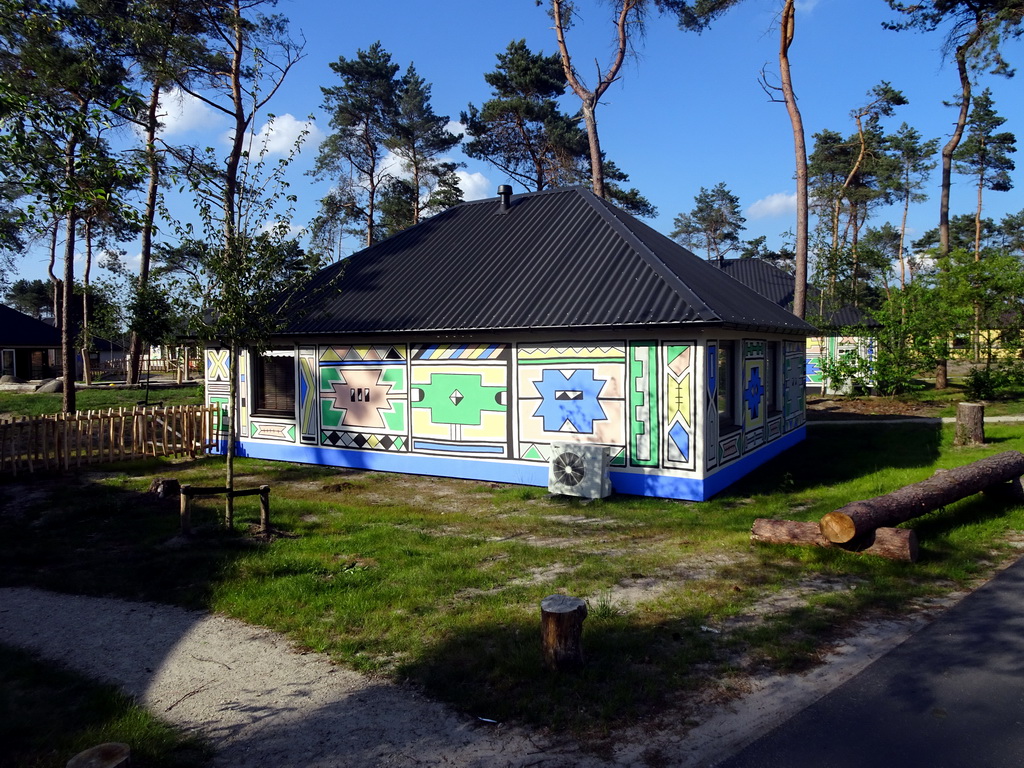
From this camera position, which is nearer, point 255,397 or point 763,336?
point 763,336

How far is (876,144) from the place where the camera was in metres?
38.3

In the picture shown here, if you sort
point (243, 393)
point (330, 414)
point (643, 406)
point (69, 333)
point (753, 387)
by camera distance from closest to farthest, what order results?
point (643, 406) < point (753, 387) < point (330, 414) < point (243, 393) < point (69, 333)

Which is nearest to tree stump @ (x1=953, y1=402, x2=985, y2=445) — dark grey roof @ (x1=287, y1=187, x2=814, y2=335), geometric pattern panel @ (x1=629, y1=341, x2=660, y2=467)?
dark grey roof @ (x1=287, y1=187, x2=814, y2=335)

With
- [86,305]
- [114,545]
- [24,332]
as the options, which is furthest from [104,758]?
[24,332]

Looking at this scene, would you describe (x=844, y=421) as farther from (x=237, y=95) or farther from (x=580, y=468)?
(x=237, y=95)

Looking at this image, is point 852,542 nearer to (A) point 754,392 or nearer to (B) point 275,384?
(A) point 754,392

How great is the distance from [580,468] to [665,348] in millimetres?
2223

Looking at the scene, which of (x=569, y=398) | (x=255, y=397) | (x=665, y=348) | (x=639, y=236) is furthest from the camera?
(x=255, y=397)

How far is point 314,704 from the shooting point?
446 centimetres

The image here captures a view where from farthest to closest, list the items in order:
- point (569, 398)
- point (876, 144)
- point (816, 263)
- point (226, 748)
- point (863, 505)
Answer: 1. point (876, 144)
2. point (816, 263)
3. point (569, 398)
4. point (863, 505)
5. point (226, 748)

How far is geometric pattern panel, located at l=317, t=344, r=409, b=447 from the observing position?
13.0m

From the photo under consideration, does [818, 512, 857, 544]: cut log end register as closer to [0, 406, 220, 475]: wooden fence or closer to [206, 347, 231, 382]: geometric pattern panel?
[206, 347, 231, 382]: geometric pattern panel

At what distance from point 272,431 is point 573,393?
720 centimetres

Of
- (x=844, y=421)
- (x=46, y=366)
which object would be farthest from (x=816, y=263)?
(x=46, y=366)
